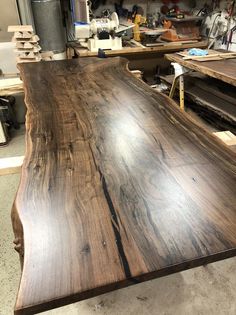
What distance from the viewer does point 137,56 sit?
12.4 feet

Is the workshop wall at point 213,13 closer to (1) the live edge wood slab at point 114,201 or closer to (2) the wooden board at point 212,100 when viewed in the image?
(2) the wooden board at point 212,100

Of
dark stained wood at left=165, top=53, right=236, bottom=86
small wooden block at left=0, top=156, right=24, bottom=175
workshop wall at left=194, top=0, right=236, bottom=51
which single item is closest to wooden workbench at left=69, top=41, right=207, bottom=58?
workshop wall at left=194, top=0, right=236, bottom=51

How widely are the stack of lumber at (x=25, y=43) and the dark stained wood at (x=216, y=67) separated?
1.44m

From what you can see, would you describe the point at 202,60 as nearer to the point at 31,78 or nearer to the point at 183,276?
the point at 31,78

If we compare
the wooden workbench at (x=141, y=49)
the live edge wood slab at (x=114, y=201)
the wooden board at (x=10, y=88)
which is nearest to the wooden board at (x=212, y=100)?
the wooden workbench at (x=141, y=49)

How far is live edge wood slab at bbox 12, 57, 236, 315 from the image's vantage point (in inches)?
23.7

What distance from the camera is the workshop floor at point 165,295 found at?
4.26 ft

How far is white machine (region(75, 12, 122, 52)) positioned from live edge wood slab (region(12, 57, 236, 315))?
1948 mm

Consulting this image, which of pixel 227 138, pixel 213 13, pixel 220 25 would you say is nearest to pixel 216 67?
pixel 227 138

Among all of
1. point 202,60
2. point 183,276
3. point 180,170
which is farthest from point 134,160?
point 202,60

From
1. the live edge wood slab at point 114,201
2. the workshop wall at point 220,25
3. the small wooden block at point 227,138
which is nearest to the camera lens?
the live edge wood slab at point 114,201

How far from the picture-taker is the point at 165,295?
137 cm

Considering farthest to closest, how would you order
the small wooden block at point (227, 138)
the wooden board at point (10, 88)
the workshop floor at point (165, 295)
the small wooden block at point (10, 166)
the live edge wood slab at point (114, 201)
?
1. the wooden board at point (10, 88)
2. the small wooden block at point (227, 138)
3. the small wooden block at point (10, 166)
4. the workshop floor at point (165, 295)
5. the live edge wood slab at point (114, 201)

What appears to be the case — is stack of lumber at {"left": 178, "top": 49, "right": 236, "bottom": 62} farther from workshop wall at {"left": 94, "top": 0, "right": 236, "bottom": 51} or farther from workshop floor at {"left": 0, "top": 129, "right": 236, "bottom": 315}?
workshop floor at {"left": 0, "top": 129, "right": 236, "bottom": 315}
